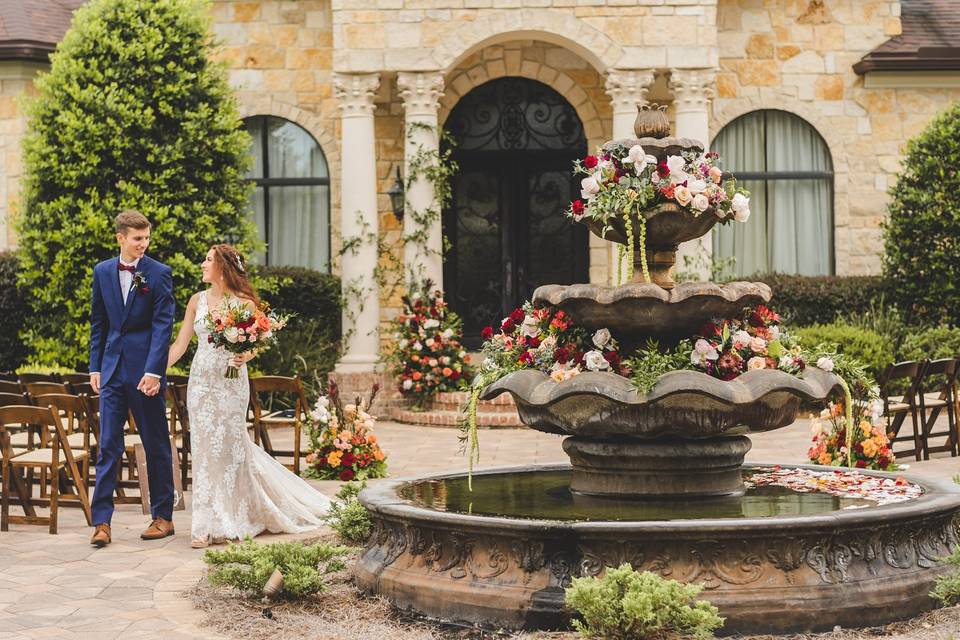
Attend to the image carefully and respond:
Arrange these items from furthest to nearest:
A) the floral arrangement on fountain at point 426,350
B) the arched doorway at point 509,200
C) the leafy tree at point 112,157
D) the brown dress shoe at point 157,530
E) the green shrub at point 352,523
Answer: the arched doorway at point 509,200 → the floral arrangement on fountain at point 426,350 → the leafy tree at point 112,157 → the brown dress shoe at point 157,530 → the green shrub at point 352,523

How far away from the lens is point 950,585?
19.2 feet

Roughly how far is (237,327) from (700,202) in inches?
123

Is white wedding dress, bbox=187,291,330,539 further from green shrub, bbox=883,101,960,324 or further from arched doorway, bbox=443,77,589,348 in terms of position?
green shrub, bbox=883,101,960,324

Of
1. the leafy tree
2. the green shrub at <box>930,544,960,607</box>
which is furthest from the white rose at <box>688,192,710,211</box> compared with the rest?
the leafy tree

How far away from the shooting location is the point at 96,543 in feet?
27.0

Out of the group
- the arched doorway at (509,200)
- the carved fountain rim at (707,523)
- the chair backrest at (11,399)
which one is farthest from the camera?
the arched doorway at (509,200)

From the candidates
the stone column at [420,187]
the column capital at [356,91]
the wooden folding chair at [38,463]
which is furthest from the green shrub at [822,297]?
the wooden folding chair at [38,463]

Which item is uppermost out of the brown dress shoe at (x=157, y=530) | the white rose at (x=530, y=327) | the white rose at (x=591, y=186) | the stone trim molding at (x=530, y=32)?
the stone trim molding at (x=530, y=32)

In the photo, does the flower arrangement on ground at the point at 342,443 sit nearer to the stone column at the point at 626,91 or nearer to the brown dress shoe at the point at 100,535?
the brown dress shoe at the point at 100,535

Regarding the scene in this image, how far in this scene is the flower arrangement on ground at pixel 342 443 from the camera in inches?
441

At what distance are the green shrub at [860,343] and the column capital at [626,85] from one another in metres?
3.63

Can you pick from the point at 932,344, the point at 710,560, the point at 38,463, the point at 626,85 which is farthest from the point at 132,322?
the point at 932,344

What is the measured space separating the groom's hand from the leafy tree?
671 cm

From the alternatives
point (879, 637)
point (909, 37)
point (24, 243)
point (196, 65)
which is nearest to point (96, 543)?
point (879, 637)
